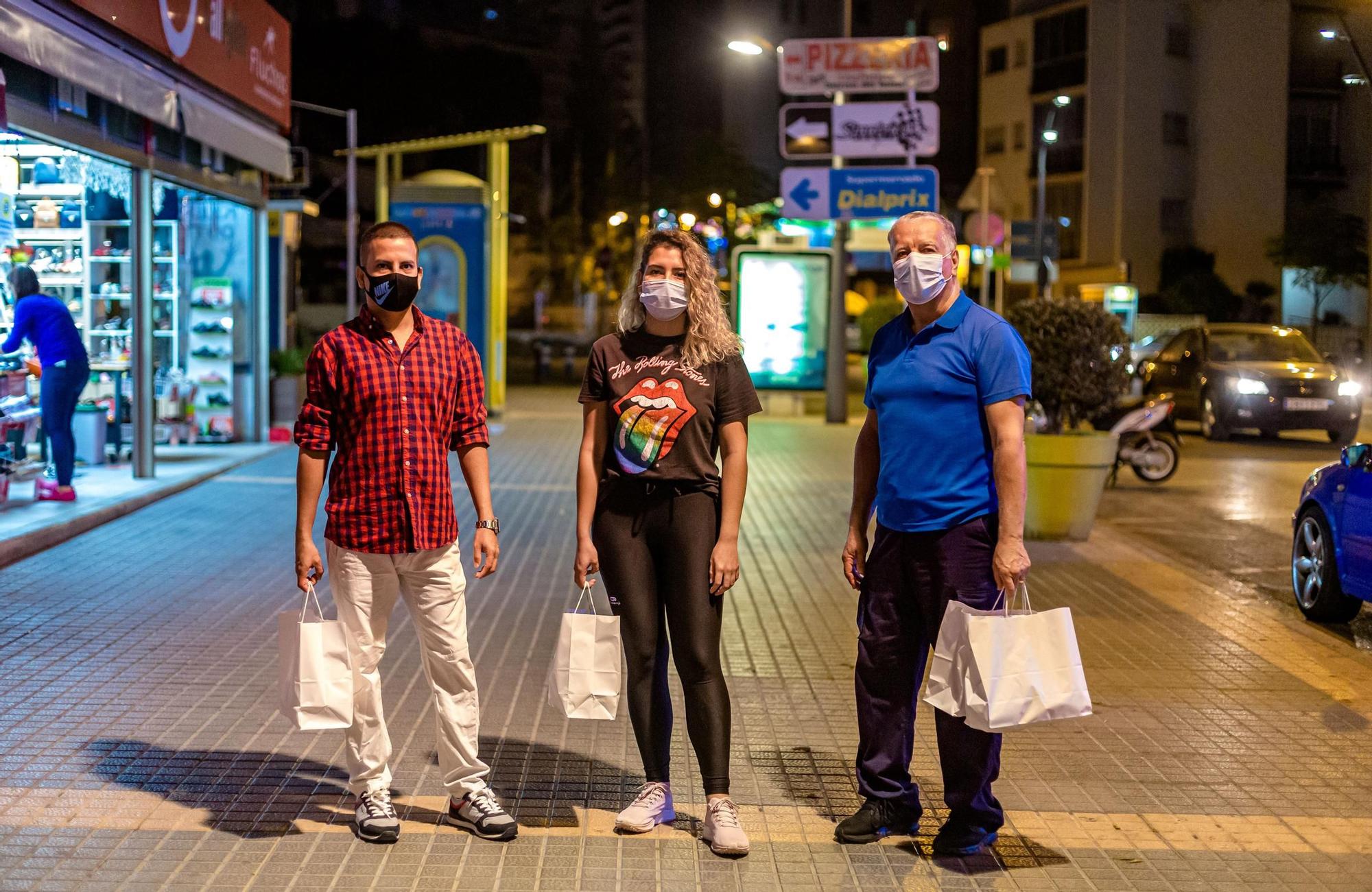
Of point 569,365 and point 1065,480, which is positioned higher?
point 569,365

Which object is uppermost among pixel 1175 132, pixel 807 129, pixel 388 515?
pixel 1175 132

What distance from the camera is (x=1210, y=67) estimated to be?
5159cm

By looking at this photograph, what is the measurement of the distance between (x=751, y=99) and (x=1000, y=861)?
227 ft

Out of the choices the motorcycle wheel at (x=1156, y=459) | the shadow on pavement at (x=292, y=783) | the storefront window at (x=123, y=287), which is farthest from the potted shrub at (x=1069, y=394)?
the storefront window at (x=123, y=287)

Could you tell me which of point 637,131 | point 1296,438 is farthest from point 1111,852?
point 637,131

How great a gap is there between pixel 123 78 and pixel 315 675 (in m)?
9.42

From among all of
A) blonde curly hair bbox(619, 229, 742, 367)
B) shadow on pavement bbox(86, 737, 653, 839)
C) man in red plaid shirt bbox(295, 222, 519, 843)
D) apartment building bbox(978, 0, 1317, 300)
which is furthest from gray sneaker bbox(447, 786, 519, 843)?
apartment building bbox(978, 0, 1317, 300)

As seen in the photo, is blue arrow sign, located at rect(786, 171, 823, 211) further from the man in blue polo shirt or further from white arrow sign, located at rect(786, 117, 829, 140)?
the man in blue polo shirt

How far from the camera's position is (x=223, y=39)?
1622 cm

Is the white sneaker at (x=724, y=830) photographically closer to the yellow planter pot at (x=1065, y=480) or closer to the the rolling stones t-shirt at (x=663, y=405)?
the the rolling stones t-shirt at (x=663, y=405)

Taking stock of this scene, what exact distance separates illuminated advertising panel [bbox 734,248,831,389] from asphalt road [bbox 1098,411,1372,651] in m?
6.21

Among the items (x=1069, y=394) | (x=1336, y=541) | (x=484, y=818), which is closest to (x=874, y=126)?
(x=1069, y=394)

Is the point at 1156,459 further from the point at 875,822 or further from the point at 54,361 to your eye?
the point at 875,822

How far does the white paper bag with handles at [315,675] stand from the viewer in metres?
4.68
